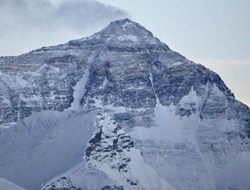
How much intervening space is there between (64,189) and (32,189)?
916 centimetres

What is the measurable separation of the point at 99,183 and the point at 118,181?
Result: 554 cm

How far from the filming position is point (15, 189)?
652 ft

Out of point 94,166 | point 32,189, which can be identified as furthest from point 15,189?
point 94,166

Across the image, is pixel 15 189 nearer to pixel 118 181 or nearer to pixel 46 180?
pixel 46 180

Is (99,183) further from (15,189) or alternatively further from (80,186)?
(15,189)

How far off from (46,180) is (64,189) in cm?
751

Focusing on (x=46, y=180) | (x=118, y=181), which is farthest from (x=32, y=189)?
(x=118, y=181)

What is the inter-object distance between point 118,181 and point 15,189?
2070cm

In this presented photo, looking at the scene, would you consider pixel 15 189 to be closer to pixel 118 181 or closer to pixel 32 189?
pixel 32 189

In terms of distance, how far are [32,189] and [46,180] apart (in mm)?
3325

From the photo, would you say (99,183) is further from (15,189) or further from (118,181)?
(15,189)

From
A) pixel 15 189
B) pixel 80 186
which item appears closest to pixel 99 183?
pixel 80 186

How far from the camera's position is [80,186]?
193 metres

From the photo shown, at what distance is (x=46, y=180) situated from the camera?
653 ft
